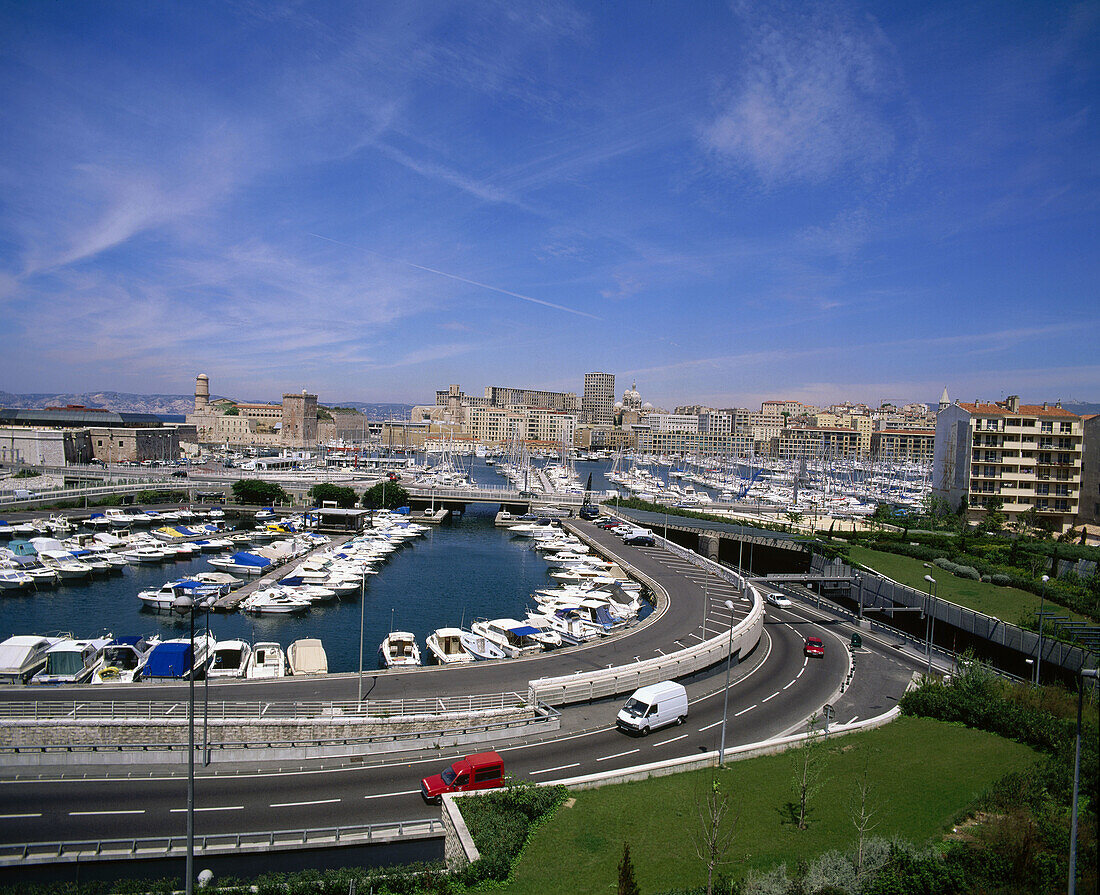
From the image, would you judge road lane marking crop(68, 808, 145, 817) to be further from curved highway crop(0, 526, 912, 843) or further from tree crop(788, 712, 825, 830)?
tree crop(788, 712, 825, 830)

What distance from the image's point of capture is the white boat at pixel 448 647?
915 inches

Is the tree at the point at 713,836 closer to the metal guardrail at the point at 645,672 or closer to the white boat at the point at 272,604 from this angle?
the metal guardrail at the point at 645,672

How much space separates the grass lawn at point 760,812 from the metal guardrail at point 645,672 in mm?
3140

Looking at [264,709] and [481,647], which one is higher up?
[264,709]

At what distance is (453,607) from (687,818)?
886 inches

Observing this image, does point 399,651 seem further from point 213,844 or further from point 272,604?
point 213,844

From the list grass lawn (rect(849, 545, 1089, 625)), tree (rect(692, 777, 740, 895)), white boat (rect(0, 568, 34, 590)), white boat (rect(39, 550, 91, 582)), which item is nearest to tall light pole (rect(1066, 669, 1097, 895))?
tree (rect(692, 777, 740, 895))

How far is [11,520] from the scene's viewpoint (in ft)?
154

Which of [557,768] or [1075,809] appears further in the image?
[557,768]

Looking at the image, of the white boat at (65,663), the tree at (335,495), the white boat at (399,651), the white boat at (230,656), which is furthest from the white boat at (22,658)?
the tree at (335,495)

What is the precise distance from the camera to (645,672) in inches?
730

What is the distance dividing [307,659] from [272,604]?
1072 centimetres

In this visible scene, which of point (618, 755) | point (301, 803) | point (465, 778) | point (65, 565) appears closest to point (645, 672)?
point (618, 755)

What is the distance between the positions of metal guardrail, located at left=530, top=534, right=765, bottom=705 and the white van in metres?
1.42
